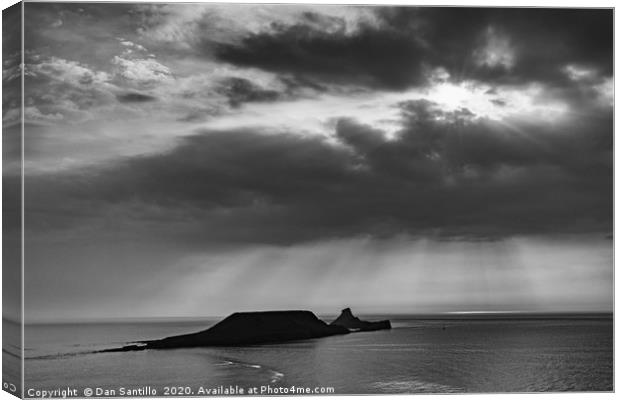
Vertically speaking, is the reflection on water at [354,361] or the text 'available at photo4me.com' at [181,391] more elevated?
the reflection on water at [354,361]

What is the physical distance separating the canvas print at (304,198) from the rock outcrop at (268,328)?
30mm

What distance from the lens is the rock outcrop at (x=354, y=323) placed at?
13.3 m

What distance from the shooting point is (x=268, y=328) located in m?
13.5

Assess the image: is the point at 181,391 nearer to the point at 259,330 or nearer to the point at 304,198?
the point at 259,330

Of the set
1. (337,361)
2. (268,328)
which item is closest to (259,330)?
(268,328)

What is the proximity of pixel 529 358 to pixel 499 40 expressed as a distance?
346cm

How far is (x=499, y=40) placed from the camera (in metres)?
13.2

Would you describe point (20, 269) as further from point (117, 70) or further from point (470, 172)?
point (470, 172)

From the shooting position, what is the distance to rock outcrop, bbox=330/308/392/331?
13.3 metres

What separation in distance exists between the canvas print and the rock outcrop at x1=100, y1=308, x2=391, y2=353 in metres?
A: 0.03

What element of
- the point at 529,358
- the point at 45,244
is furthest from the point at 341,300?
the point at 45,244

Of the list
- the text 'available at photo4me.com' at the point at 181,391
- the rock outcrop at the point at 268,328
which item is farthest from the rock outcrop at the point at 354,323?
the text 'available at photo4me.com' at the point at 181,391

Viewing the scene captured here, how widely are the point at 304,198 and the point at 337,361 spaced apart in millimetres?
1795

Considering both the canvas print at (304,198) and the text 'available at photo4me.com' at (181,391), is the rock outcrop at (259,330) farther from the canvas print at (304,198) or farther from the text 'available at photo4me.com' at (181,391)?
→ the text 'available at photo4me.com' at (181,391)
